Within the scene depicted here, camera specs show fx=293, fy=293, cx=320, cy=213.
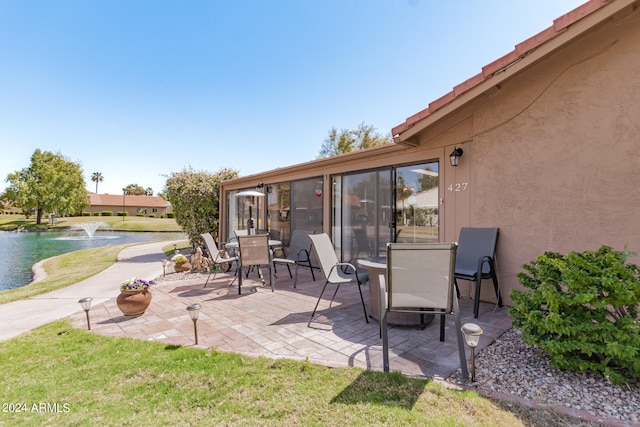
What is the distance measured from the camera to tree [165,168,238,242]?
38.9 ft

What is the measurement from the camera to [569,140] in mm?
3846

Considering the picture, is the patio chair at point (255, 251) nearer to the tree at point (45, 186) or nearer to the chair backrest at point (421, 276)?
the chair backrest at point (421, 276)

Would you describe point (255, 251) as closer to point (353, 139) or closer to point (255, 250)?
point (255, 250)

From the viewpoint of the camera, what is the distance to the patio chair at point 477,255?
4.14 meters

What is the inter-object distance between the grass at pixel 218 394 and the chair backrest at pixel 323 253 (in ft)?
5.35

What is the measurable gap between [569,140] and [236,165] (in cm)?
1232

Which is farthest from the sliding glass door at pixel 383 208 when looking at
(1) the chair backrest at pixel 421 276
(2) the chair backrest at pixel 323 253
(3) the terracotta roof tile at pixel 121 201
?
(3) the terracotta roof tile at pixel 121 201

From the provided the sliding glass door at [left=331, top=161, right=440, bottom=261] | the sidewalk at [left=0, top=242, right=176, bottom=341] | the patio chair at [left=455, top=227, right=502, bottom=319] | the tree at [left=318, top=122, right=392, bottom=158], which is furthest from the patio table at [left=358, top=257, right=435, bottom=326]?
the tree at [left=318, top=122, right=392, bottom=158]

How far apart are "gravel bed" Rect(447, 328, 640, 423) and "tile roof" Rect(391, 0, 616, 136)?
3443mm

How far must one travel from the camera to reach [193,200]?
11938 millimetres

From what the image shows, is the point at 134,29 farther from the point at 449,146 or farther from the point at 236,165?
the point at 449,146

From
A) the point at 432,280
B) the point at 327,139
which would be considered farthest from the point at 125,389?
the point at 327,139

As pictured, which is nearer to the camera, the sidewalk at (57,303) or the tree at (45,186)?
the sidewalk at (57,303)

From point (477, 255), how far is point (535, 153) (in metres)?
1.66
